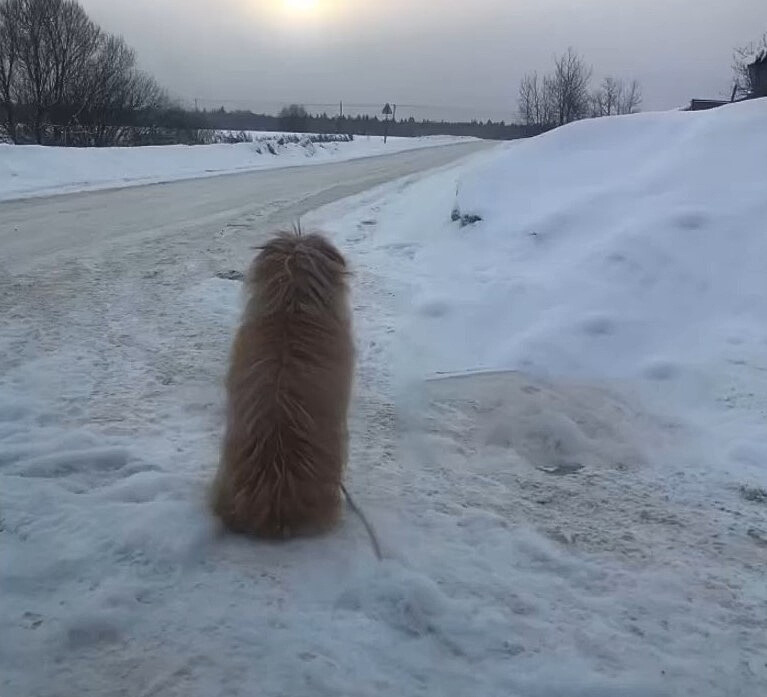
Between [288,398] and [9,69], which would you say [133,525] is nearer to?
[288,398]

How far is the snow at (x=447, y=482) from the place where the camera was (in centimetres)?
250

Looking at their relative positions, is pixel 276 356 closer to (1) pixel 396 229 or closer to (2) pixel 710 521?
(2) pixel 710 521

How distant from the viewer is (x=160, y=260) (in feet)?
28.5

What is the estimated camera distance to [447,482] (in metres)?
3.82

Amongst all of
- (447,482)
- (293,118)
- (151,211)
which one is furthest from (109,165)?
(293,118)

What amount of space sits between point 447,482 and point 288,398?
3.89ft

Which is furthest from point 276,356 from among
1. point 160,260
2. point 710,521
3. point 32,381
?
point 160,260

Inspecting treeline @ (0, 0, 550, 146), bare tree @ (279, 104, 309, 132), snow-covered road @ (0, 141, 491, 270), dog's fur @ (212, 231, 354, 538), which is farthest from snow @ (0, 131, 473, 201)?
bare tree @ (279, 104, 309, 132)

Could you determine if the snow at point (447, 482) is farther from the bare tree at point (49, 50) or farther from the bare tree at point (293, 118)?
the bare tree at point (293, 118)

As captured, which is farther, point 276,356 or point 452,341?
point 452,341

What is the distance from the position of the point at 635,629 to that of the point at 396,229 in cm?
940

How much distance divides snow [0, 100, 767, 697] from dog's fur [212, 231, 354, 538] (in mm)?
160

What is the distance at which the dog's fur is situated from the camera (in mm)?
3018

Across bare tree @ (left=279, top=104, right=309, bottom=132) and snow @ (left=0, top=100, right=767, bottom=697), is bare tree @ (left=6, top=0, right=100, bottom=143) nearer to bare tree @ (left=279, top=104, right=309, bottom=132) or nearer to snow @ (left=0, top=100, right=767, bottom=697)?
snow @ (left=0, top=100, right=767, bottom=697)
